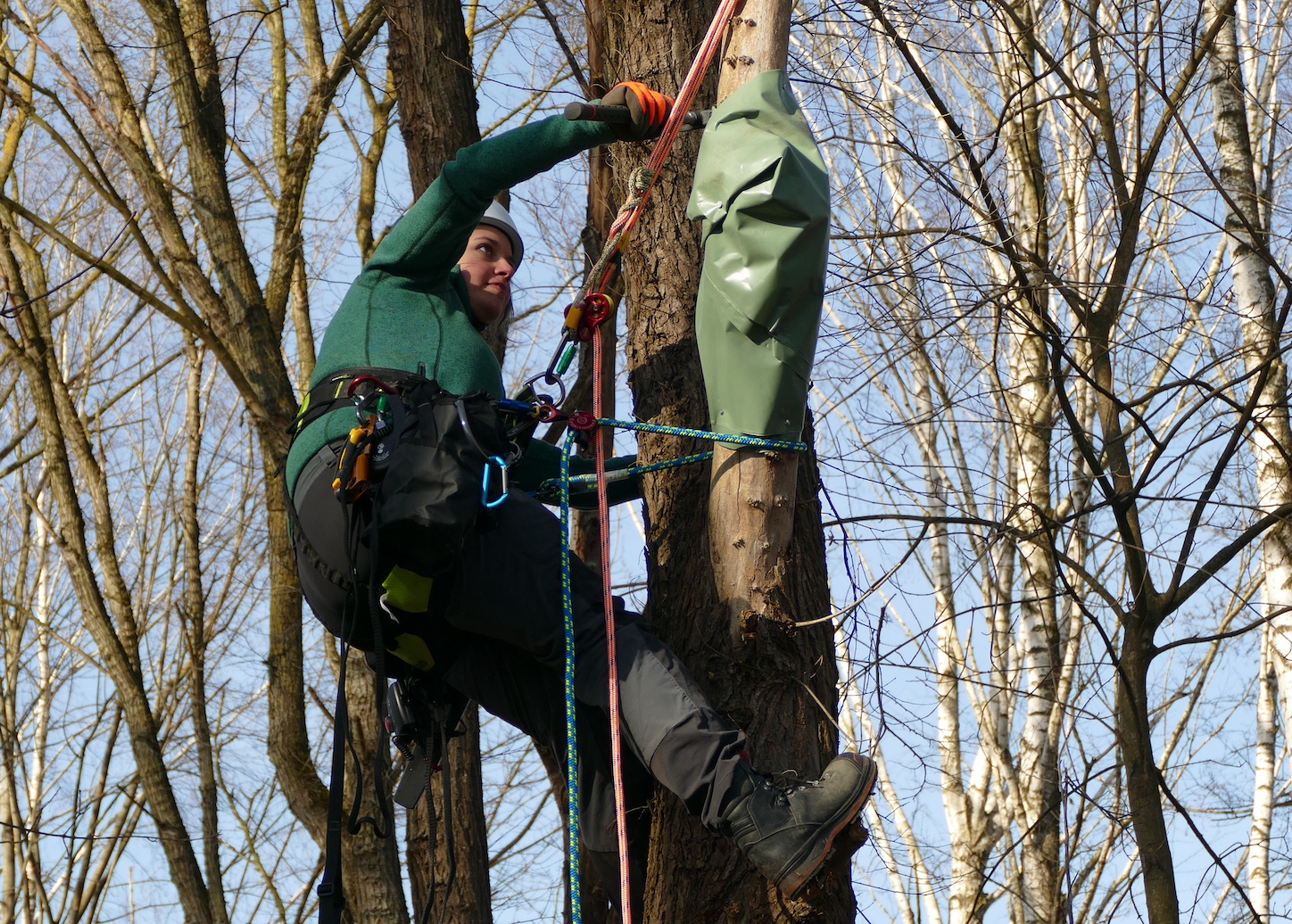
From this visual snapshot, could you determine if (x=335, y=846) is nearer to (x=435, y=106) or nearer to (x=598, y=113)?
(x=598, y=113)

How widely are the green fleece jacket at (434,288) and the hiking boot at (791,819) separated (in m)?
0.96

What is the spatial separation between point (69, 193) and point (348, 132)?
13.5ft

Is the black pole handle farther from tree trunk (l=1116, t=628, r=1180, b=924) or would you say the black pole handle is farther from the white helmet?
tree trunk (l=1116, t=628, r=1180, b=924)

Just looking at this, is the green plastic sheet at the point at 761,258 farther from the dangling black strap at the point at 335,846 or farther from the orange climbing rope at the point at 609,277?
the dangling black strap at the point at 335,846

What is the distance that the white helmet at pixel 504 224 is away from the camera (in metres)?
3.11

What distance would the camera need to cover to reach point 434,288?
2.81 metres

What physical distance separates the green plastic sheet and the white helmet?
76cm

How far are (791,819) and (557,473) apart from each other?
1.21 meters

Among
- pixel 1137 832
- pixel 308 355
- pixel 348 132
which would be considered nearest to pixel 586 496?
pixel 1137 832

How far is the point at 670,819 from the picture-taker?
2.47 meters

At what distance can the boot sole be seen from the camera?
217 cm

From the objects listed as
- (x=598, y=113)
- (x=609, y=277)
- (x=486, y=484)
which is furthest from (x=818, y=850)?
(x=598, y=113)

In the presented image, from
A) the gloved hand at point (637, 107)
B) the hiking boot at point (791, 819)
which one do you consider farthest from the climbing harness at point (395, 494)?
the gloved hand at point (637, 107)

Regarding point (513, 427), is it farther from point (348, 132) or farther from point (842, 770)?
point (348, 132)
